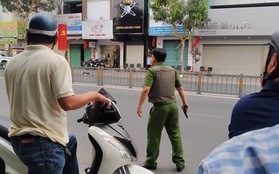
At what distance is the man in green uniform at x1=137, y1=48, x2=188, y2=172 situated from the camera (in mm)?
4395

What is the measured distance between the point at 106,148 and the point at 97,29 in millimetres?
26187

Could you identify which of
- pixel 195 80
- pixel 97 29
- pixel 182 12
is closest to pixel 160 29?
pixel 182 12

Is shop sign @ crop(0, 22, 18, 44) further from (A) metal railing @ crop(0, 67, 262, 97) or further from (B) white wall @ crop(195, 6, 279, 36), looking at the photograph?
(B) white wall @ crop(195, 6, 279, 36)

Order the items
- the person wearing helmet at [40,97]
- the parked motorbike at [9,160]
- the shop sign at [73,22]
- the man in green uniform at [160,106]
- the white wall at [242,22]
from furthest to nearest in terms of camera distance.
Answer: the shop sign at [73,22] → the white wall at [242,22] → the man in green uniform at [160,106] → the parked motorbike at [9,160] → the person wearing helmet at [40,97]

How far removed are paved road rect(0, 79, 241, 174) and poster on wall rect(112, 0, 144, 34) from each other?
15493 mm

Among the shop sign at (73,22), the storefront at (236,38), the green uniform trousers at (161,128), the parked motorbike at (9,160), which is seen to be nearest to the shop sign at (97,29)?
the shop sign at (73,22)

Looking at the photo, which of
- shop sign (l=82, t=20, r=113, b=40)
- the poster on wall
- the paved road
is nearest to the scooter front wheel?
the paved road

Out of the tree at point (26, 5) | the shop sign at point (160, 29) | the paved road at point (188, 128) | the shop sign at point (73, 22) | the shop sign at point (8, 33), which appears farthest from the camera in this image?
the shop sign at point (8, 33)

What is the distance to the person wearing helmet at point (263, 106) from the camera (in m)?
1.55

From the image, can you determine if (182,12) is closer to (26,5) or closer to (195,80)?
(195,80)

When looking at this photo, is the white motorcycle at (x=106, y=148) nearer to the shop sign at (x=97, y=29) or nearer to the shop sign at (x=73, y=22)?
the shop sign at (x=97, y=29)

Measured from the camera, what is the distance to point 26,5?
2794cm

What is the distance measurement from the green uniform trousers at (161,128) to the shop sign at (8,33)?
101ft

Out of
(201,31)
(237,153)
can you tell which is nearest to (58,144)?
(237,153)
